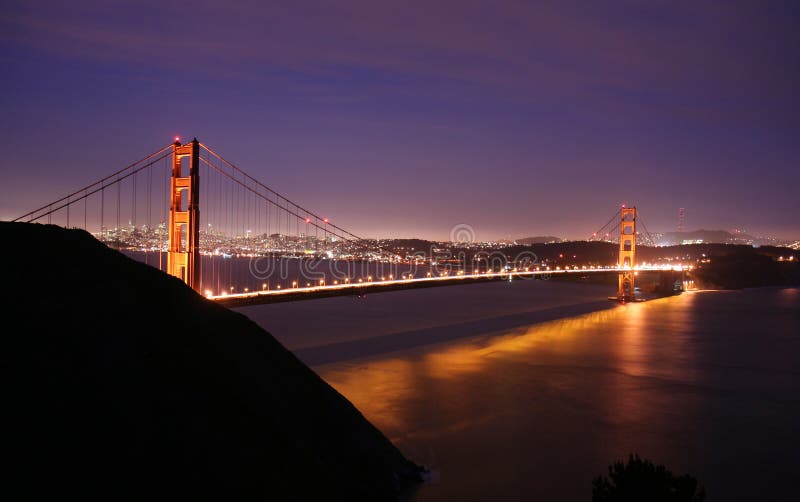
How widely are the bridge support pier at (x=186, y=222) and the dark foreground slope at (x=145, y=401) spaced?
7.19 metres

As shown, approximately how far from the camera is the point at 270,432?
6.63 metres

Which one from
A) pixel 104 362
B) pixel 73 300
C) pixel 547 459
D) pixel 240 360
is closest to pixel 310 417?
pixel 240 360

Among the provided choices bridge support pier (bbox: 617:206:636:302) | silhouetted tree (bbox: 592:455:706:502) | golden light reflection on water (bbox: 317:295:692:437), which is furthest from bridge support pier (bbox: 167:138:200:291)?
bridge support pier (bbox: 617:206:636:302)

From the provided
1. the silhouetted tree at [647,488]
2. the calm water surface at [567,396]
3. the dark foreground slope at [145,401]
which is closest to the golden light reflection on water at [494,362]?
the calm water surface at [567,396]

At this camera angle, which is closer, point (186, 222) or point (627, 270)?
point (186, 222)

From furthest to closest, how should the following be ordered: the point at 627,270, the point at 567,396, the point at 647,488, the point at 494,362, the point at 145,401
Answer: the point at 627,270 < the point at 494,362 < the point at 567,396 < the point at 145,401 < the point at 647,488

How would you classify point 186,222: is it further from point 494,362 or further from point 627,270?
point 627,270

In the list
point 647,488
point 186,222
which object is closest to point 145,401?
point 647,488

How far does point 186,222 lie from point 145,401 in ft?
37.4

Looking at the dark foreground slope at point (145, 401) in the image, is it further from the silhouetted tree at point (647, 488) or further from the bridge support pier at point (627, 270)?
the bridge support pier at point (627, 270)

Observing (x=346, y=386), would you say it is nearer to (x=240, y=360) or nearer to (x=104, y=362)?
(x=240, y=360)

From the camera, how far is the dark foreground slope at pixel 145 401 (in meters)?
5.08

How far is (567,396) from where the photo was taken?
15.7 m

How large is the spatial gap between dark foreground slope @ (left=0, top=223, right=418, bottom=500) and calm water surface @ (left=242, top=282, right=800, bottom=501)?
2392 mm
